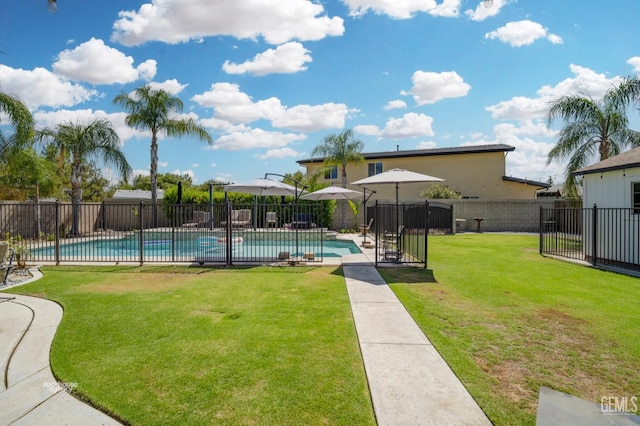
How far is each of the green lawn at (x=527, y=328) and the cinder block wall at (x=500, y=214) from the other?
47.1 ft

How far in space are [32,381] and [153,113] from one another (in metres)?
22.4

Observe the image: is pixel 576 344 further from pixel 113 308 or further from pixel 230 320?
pixel 113 308

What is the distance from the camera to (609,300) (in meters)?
6.61

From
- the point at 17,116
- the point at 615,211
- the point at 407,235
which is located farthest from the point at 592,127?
the point at 17,116

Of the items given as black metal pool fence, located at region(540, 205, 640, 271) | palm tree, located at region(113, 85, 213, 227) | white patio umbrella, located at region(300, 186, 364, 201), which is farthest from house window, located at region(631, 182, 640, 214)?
palm tree, located at region(113, 85, 213, 227)

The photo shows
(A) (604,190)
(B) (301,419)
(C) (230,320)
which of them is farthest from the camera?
(A) (604,190)

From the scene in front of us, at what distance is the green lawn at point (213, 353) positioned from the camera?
10.1 ft

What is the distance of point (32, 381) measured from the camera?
3584mm

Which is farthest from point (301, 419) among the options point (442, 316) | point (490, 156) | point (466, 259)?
point (490, 156)

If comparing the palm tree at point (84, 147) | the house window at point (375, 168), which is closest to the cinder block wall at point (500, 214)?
the house window at point (375, 168)

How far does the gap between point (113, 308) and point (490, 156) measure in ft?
103

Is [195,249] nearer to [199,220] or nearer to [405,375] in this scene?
[199,220]

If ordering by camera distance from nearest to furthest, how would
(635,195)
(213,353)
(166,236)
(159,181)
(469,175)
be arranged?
(213,353), (635,195), (166,236), (469,175), (159,181)

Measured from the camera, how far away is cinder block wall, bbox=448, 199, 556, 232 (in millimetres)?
23469
